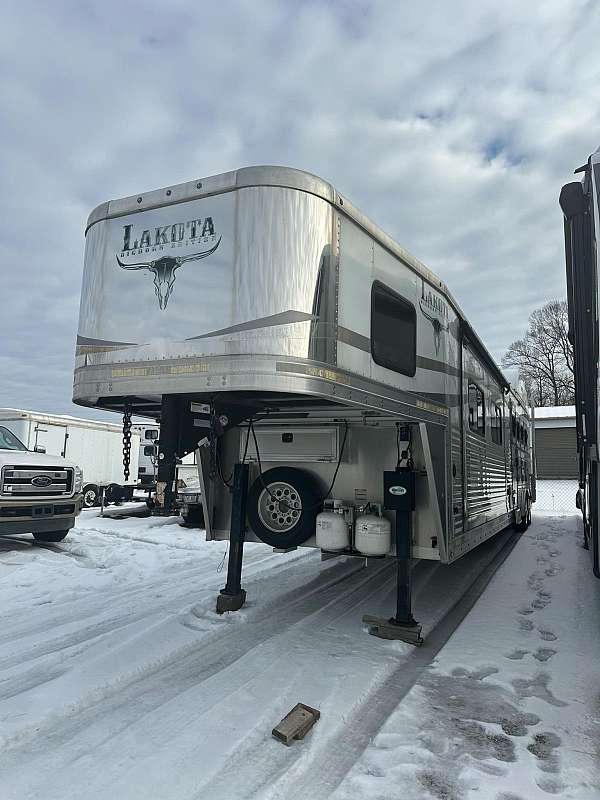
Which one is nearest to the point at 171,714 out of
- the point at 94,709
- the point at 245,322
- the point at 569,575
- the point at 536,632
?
the point at 94,709

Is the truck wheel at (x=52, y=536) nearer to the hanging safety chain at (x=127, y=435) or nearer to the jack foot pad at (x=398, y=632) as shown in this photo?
the hanging safety chain at (x=127, y=435)

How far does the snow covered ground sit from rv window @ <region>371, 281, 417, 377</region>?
227 centimetres

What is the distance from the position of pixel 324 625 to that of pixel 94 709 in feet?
7.12

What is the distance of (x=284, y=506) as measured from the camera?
17.8ft

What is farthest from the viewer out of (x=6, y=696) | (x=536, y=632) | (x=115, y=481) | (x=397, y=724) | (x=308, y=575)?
(x=115, y=481)

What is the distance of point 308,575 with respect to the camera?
6.88 metres

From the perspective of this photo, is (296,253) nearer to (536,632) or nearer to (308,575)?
(536,632)

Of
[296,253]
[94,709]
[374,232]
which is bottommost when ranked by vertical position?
[94,709]

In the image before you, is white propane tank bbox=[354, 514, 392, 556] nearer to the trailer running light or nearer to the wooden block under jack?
the wooden block under jack

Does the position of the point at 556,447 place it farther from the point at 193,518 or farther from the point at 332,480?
the point at 332,480

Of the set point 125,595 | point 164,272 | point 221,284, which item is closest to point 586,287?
point 221,284

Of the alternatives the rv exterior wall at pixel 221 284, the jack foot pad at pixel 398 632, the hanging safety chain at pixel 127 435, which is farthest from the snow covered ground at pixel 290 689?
the rv exterior wall at pixel 221 284

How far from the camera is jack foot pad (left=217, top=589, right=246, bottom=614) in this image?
515 cm

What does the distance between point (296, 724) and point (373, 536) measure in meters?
1.99
